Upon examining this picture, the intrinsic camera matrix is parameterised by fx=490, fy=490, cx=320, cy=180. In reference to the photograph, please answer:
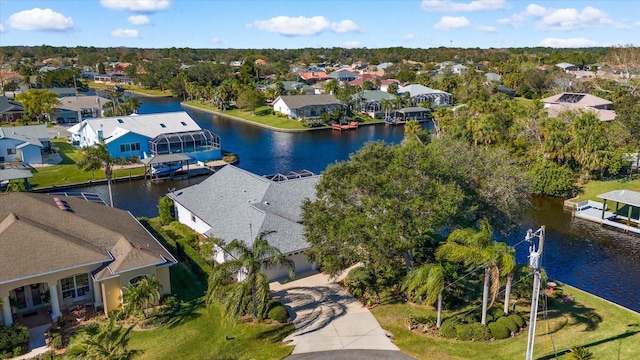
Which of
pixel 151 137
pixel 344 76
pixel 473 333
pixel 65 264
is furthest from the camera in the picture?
pixel 344 76

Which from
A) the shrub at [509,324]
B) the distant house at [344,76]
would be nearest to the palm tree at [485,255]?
the shrub at [509,324]

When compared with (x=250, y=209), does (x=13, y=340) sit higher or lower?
lower

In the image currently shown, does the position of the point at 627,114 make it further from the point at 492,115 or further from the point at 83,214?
the point at 83,214

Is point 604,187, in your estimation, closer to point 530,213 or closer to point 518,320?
point 530,213

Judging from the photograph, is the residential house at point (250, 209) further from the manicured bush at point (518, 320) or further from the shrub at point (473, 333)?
the manicured bush at point (518, 320)

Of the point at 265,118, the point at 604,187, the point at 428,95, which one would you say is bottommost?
the point at 604,187

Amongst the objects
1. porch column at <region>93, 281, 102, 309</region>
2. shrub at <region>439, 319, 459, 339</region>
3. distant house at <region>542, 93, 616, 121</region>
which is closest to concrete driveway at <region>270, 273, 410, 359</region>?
shrub at <region>439, 319, 459, 339</region>

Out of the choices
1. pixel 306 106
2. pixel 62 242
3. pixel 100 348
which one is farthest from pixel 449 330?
pixel 306 106
